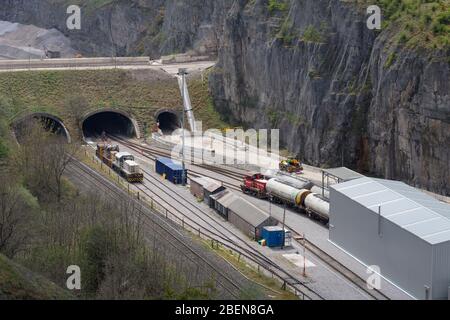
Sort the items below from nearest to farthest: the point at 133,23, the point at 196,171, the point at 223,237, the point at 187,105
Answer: the point at 223,237, the point at 196,171, the point at 187,105, the point at 133,23

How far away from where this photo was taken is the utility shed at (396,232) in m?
30.0

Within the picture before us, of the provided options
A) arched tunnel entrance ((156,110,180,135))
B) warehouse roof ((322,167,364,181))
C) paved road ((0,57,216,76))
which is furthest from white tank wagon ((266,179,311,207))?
paved road ((0,57,216,76))

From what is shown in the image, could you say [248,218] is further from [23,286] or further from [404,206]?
[23,286]

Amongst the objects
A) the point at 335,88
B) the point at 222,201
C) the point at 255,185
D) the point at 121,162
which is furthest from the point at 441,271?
the point at 121,162

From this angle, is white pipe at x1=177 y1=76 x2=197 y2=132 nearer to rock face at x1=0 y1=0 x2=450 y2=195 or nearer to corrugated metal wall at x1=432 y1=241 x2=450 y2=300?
rock face at x1=0 y1=0 x2=450 y2=195

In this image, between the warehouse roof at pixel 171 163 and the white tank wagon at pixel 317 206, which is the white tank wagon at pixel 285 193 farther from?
the warehouse roof at pixel 171 163

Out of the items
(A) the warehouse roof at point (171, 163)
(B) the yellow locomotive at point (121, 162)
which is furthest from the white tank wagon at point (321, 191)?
(B) the yellow locomotive at point (121, 162)

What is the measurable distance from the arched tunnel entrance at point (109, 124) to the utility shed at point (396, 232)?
29824 mm

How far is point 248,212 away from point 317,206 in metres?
3.36

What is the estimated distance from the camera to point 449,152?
4241 centimetres

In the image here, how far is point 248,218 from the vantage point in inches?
1522

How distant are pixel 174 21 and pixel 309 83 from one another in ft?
109

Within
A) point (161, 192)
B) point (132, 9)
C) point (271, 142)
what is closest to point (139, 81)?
point (271, 142)
